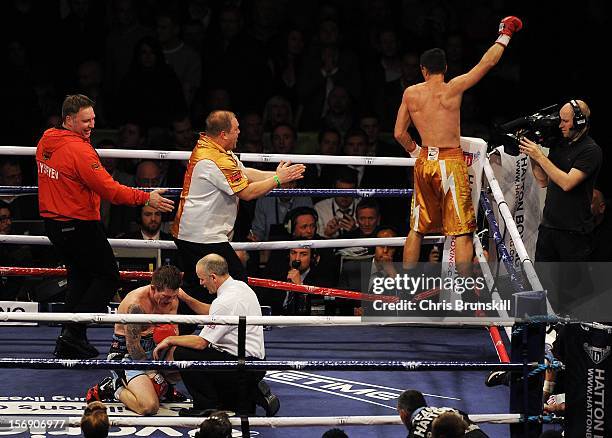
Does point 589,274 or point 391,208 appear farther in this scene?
point 391,208

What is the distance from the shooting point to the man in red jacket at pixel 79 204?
18.6 ft

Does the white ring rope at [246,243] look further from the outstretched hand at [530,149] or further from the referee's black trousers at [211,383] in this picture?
the referee's black trousers at [211,383]

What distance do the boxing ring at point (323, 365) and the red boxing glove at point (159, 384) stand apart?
0.24ft

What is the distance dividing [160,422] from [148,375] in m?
0.96

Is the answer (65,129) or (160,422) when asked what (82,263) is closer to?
(65,129)

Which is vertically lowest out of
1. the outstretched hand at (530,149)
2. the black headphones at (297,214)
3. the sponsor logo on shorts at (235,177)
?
the black headphones at (297,214)

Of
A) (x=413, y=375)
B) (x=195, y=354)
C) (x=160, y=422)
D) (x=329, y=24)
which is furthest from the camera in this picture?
(x=329, y=24)

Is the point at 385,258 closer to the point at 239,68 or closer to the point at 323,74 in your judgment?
the point at 323,74

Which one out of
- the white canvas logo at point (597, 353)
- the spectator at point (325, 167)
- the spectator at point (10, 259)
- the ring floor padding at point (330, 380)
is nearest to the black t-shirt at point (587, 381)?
the white canvas logo at point (597, 353)

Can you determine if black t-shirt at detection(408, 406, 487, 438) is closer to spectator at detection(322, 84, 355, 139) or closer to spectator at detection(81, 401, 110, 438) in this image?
spectator at detection(81, 401, 110, 438)

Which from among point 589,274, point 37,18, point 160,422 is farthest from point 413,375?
point 37,18

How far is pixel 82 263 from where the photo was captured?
19.2 feet

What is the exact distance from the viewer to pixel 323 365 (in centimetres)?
427

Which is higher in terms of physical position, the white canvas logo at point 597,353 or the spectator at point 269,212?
the spectator at point 269,212
